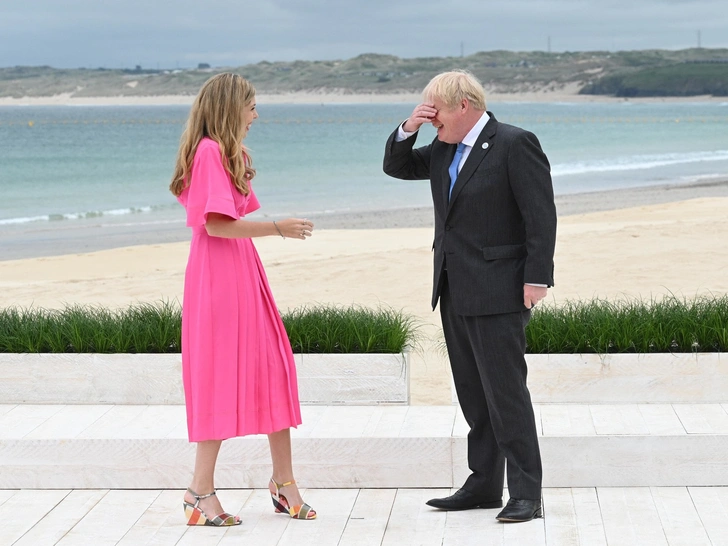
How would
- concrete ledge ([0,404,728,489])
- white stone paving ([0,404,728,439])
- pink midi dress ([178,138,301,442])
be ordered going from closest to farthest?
pink midi dress ([178,138,301,442]) < concrete ledge ([0,404,728,489]) < white stone paving ([0,404,728,439])

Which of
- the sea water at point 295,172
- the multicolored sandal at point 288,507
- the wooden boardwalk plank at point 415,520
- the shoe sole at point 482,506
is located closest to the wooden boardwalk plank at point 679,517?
the shoe sole at point 482,506

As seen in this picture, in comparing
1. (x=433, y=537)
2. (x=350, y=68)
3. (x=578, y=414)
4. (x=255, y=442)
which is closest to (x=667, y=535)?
(x=433, y=537)

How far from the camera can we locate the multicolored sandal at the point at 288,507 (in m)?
3.96

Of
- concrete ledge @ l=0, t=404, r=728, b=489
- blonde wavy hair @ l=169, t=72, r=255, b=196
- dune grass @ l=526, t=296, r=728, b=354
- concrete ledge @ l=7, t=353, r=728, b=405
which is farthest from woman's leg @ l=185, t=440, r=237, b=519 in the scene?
dune grass @ l=526, t=296, r=728, b=354

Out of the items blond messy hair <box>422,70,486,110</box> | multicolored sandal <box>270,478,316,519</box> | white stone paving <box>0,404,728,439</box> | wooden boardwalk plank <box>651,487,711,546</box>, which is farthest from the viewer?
white stone paving <box>0,404,728,439</box>

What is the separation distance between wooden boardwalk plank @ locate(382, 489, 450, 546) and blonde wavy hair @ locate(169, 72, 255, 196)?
1367mm

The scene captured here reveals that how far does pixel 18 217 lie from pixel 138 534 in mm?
20777

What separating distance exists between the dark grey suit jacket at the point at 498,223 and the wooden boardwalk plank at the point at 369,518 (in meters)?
0.85

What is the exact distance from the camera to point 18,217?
23312 mm

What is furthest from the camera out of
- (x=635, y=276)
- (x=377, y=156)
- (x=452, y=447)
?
(x=377, y=156)

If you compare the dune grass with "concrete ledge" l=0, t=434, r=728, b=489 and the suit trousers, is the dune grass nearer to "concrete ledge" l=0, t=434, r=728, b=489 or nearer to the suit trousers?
"concrete ledge" l=0, t=434, r=728, b=489

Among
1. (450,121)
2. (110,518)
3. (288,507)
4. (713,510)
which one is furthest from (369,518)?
(450,121)

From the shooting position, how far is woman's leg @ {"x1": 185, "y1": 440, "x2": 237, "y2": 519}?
3.90 metres

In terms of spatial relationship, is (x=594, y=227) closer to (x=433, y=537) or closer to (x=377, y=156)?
(x=433, y=537)
